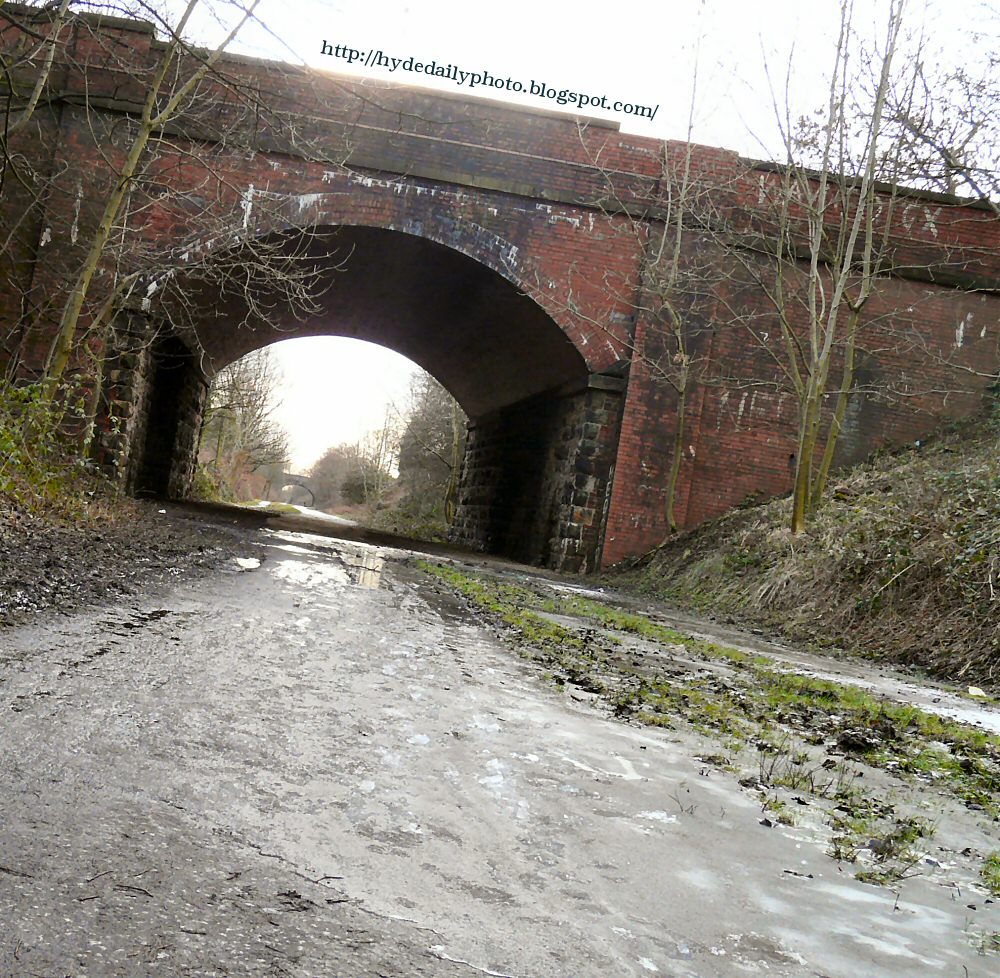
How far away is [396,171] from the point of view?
49.0 ft

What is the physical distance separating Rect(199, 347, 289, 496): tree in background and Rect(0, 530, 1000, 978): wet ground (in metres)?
27.6

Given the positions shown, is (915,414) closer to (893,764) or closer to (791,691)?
(791,691)

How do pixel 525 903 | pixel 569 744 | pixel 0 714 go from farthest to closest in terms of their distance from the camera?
pixel 569 744 → pixel 0 714 → pixel 525 903

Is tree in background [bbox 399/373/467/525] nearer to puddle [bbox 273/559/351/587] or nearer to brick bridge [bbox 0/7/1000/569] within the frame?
brick bridge [bbox 0/7/1000/569]

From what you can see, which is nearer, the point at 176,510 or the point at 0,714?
the point at 0,714

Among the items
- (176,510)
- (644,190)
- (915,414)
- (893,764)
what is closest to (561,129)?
(644,190)

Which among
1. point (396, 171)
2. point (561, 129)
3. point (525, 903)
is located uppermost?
point (561, 129)

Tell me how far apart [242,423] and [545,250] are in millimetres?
29233

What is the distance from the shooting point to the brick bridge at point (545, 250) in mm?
14352

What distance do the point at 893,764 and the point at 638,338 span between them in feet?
39.4

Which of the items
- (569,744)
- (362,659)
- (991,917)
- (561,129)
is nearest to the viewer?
(991,917)

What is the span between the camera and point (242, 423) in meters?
42.0

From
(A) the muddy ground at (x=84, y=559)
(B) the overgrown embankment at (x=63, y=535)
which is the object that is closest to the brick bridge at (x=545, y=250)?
(B) the overgrown embankment at (x=63, y=535)

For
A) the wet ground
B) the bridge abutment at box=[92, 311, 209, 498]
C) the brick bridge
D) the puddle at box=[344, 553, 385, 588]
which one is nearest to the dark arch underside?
the brick bridge
